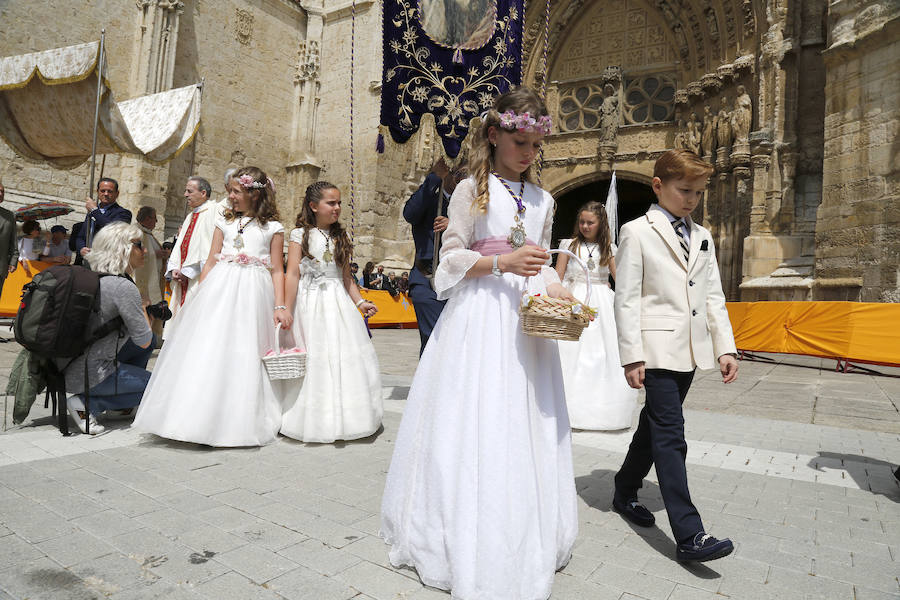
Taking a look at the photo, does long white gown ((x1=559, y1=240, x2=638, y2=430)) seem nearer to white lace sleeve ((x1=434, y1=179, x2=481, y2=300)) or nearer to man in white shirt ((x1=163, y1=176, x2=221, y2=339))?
white lace sleeve ((x1=434, y1=179, x2=481, y2=300))

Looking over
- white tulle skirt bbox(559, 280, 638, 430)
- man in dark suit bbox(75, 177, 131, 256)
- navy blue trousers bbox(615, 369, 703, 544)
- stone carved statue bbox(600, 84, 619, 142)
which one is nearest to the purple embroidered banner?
white tulle skirt bbox(559, 280, 638, 430)

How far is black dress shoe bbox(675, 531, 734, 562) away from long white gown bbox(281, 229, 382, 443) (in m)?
2.31

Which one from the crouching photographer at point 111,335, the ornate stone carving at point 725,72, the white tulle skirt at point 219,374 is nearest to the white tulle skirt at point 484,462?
the white tulle skirt at point 219,374

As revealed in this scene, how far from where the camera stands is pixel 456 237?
228 cm

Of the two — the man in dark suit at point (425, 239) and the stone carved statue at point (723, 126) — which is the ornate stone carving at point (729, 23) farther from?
the man in dark suit at point (425, 239)

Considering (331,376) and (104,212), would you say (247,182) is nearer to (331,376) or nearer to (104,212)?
(331,376)

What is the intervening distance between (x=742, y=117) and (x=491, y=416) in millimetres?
14055

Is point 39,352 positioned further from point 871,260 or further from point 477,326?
point 871,260

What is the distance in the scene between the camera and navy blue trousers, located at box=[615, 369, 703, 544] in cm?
227

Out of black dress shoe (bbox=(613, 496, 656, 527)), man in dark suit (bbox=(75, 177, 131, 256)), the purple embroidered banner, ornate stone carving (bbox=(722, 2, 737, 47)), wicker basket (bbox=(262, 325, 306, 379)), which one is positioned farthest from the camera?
ornate stone carving (bbox=(722, 2, 737, 47))

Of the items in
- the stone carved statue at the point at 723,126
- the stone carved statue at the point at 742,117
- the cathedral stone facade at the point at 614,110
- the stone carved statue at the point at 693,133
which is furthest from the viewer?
the stone carved statue at the point at 693,133

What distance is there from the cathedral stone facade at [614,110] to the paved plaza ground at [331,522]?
25.3 feet

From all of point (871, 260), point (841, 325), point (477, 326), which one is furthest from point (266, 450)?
point (871, 260)

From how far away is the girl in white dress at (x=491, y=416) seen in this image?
1.94 meters
